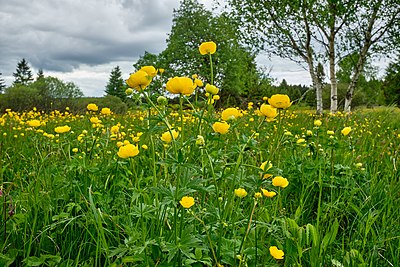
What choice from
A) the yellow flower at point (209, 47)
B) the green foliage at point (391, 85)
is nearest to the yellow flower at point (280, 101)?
the yellow flower at point (209, 47)

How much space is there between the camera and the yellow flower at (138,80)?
1.05 metres

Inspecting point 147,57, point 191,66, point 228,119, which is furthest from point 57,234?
point 147,57

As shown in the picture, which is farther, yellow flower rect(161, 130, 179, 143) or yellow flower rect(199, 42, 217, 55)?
A: yellow flower rect(199, 42, 217, 55)

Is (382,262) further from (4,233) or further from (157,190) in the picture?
(4,233)

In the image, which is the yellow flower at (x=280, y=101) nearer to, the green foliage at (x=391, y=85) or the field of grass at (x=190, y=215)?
the field of grass at (x=190, y=215)

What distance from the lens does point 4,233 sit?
4.29 ft

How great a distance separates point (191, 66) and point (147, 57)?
450 centimetres

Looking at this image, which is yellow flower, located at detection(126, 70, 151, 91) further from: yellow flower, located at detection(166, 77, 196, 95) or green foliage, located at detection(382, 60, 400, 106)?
green foliage, located at detection(382, 60, 400, 106)

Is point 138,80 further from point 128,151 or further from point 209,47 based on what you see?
point 209,47

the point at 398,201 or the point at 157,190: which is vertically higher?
the point at 157,190

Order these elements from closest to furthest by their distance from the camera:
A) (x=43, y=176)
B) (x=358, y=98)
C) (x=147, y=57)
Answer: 1. (x=43, y=176)
2. (x=147, y=57)
3. (x=358, y=98)

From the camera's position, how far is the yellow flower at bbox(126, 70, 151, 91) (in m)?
1.05

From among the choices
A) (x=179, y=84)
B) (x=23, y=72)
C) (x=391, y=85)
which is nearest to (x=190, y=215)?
(x=179, y=84)

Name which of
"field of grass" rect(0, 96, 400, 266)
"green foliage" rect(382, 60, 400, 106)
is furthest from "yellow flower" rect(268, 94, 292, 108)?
"green foliage" rect(382, 60, 400, 106)
